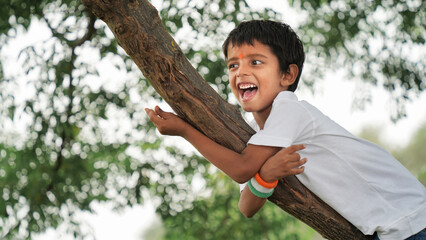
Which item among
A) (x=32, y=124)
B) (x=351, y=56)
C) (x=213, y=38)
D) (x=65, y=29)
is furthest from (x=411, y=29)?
(x=32, y=124)

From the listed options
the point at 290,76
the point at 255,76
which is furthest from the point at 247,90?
the point at 290,76

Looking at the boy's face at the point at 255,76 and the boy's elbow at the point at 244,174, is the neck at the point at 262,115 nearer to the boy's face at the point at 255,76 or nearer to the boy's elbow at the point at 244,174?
the boy's face at the point at 255,76

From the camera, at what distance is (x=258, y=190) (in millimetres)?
2012

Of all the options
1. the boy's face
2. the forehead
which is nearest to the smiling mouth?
the boy's face

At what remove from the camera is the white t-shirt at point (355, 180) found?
2.08 m

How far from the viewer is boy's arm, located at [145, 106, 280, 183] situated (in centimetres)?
194

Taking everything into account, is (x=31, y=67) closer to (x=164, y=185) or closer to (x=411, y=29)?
(x=164, y=185)

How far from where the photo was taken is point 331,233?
2.18 metres

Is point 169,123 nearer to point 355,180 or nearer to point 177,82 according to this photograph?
point 177,82

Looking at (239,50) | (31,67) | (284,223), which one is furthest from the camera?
(284,223)

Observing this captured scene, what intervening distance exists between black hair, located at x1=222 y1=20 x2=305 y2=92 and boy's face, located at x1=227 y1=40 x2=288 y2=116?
27 millimetres

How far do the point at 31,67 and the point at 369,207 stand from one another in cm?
408

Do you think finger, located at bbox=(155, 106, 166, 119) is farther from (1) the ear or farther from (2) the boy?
(1) the ear

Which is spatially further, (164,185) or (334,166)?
(164,185)
